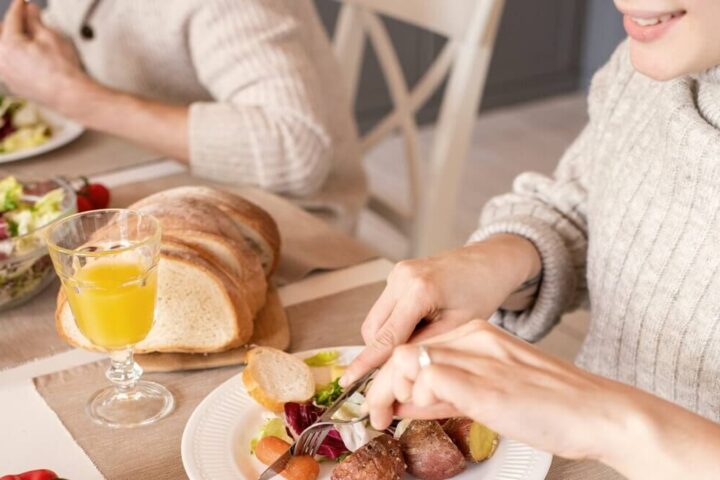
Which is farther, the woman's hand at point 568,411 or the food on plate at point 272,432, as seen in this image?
the food on plate at point 272,432

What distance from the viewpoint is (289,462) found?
92cm

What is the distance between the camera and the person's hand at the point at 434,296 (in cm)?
104

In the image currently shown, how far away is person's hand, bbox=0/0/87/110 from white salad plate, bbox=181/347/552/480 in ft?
3.00

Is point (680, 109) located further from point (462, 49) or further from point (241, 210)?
point (462, 49)

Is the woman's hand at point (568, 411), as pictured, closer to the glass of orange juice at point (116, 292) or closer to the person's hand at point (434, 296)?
the person's hand at point (434, 296)

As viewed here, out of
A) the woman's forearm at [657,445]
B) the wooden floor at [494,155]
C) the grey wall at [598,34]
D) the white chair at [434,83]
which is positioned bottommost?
the wooden floor at [494,155]

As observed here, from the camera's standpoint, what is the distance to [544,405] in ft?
2.54

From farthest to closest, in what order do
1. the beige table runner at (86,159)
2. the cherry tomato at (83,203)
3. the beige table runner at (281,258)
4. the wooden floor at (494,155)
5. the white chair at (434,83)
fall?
the wooden floor at (494,155), the white chair at (434,83), the beige table runner at (86,159), the cherry tomato at (83,203), the beige table runner at (281,258)

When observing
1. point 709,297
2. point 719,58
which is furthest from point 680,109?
point 709,297

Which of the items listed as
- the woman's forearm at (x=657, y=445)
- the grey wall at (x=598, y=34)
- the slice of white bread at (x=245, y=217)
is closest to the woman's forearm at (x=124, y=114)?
the slice of white bread at (x=245, y=217)

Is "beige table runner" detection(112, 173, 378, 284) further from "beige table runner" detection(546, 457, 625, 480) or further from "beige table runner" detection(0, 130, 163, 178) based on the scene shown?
"beige table runner" detection(546, 457, 625, 480)

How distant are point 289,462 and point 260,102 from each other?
37.0 inches

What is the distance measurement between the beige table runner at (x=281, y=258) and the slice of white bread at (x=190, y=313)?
6cm

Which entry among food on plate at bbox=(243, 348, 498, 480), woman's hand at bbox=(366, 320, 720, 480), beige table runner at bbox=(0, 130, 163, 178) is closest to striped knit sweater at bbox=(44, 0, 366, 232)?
beige table runner at bbox=(0, 130, 163, 178)
